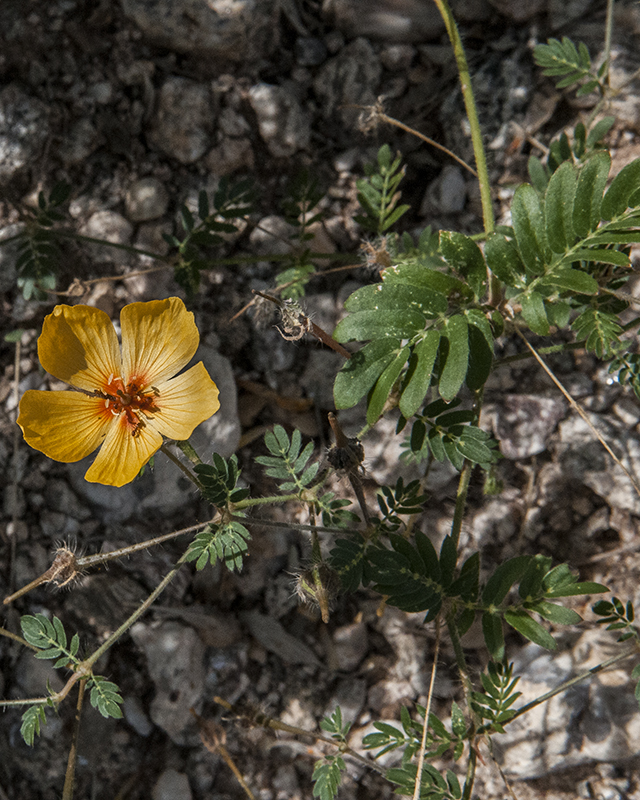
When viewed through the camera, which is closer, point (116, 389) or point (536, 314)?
point (536, 314)

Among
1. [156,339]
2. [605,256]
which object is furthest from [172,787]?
[605,256]

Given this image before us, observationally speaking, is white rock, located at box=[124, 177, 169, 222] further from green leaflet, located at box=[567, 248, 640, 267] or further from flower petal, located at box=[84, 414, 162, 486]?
green leaflet, located at box=[567, 248, 640, 267]

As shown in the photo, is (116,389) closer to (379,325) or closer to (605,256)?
(379,325)

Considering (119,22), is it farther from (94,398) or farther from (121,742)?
(121,742)

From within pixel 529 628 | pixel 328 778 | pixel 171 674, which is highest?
pixel 529 628

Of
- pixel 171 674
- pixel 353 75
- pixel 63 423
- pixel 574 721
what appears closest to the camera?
pixel 63 423

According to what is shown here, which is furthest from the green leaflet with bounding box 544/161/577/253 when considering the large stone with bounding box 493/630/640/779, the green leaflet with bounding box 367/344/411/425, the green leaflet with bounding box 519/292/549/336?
the large stone with bounding box 493/630/640/779

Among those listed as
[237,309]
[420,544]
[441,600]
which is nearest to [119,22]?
[237,309]

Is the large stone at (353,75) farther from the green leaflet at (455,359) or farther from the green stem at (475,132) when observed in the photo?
the green leaflet at (455,359)
